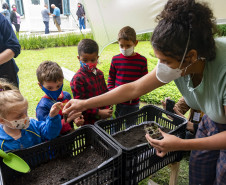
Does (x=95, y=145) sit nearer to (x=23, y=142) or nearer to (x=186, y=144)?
(x=23, y=142)

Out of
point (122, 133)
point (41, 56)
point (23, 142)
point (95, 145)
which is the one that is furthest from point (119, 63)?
point (41, 56)

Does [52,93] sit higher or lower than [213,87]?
lower

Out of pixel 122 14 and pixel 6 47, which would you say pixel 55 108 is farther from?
pixel 122 14

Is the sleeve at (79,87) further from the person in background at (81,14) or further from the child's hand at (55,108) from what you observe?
the person in background at (81,14)

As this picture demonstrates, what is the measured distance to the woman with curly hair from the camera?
39.4 inches

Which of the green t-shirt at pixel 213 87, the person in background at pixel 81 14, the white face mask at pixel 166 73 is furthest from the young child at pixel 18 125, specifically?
the person in background at pixel 81 14

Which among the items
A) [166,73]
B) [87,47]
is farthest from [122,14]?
[166,73]

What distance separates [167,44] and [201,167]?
1.11m

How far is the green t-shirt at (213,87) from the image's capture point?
1.09 m

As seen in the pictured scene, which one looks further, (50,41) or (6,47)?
(50,41)

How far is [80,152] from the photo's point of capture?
54.5 inches

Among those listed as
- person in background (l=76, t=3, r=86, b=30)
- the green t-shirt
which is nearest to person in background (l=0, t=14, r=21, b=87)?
the green t-shirt

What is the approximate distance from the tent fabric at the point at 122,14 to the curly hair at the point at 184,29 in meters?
1.83

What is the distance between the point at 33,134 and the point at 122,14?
2.21 meters
